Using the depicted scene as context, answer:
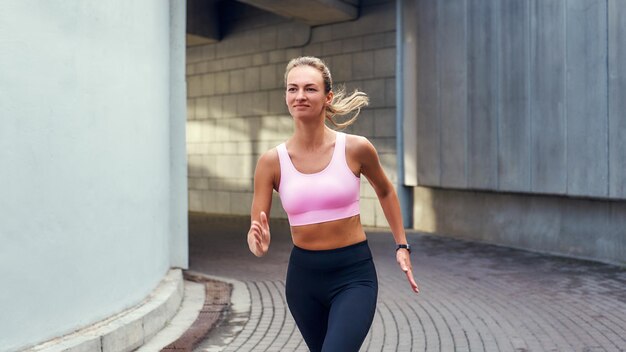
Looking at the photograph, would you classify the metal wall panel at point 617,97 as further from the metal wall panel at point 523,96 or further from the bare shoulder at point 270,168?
the bare shoulder at point 270,168

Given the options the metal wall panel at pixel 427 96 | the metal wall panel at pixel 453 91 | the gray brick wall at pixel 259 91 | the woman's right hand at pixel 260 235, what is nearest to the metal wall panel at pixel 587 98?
the metal wall panel at pixel 453 91

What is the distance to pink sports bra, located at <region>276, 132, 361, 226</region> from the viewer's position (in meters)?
3.14

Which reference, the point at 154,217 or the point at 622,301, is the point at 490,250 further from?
the point at 154,217

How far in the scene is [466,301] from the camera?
24.0ft

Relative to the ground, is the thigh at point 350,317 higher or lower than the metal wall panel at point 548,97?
lower

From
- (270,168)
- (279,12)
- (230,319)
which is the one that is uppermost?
(279,12)

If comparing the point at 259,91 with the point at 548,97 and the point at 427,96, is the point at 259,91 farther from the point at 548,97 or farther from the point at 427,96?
the point at 548,97

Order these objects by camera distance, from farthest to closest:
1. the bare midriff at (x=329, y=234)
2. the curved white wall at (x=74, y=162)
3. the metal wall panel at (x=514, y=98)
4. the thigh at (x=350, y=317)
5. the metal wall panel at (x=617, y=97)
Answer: the metal wall panel at (x=514, y=98), the metal wall panel at (x=617, y=97), the curved white wall at (x=74, y=162), the bare midriff at (x=329, y=234), the thigh at (x=350, y=317)

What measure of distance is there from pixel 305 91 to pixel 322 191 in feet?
1.47

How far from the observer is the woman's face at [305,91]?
314 cm

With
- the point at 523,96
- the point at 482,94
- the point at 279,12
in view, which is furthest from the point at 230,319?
the point at 279,12

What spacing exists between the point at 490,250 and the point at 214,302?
17.3 ft

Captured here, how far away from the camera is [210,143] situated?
57.9 feet

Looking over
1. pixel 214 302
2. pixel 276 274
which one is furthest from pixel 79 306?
pixel 276 274
